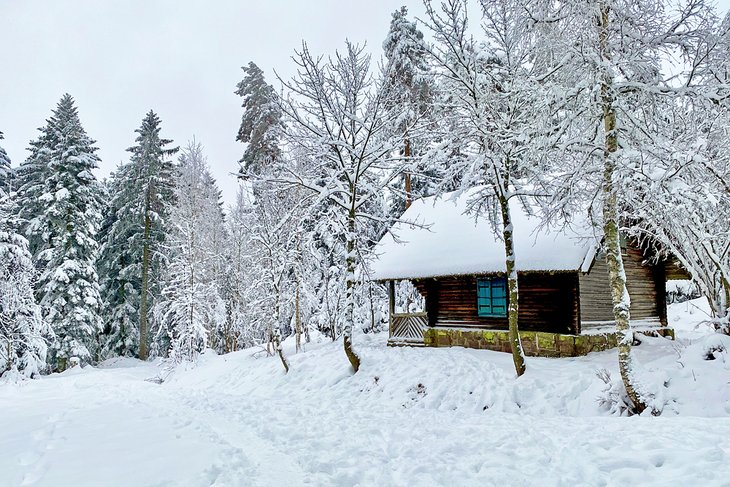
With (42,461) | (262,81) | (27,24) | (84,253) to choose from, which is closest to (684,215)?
(42,461)

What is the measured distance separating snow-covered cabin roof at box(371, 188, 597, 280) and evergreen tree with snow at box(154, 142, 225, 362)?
990cm

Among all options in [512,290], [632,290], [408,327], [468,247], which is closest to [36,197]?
[408,327]

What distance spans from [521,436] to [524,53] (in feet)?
28.4

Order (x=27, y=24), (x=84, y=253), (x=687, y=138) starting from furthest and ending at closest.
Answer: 1. (x=27, y=24)
2. (x=84, y=253)
3. (x=687, y=138)

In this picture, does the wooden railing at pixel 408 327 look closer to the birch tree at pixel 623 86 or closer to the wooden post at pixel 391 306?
the wooden post at pixel 391 306

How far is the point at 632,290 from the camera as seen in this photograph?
16734 millimetres

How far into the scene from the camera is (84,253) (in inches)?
980

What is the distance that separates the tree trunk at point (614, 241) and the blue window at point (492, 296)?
23.3 ft

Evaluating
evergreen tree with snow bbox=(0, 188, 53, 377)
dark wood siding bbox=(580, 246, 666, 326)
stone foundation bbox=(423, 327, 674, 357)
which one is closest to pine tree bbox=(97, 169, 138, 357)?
evergreen tree with snow bbox=(0, 188, 53, 377)

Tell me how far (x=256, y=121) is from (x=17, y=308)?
16195 mm

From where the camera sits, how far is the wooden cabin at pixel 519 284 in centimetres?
1344

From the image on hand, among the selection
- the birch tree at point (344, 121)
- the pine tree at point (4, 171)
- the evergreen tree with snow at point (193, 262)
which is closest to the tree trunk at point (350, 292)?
the birch tree at point (344, 121)

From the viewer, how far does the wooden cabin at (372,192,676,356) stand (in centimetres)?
1344

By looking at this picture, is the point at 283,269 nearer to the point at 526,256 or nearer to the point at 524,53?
the point at 526,256
